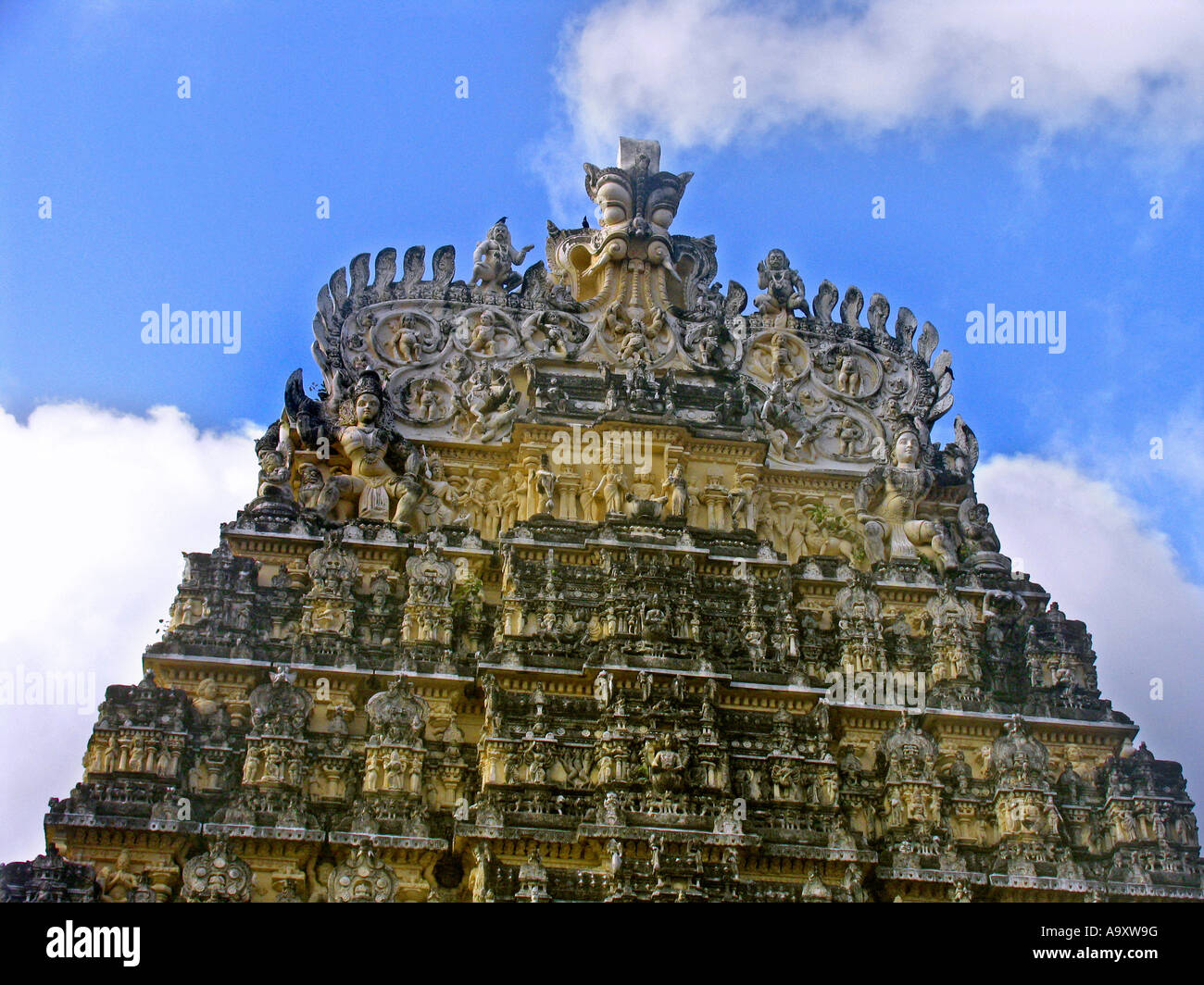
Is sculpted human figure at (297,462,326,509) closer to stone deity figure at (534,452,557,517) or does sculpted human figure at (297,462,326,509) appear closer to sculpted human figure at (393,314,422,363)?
sculpted human figure at (393,314,422,363)

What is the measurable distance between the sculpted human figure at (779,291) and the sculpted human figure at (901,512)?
4.35m

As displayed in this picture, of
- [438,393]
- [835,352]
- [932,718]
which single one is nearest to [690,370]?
[835,352]

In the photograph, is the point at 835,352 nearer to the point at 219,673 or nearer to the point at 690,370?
the point at 690,370

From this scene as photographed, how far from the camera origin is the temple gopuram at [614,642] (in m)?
23.8

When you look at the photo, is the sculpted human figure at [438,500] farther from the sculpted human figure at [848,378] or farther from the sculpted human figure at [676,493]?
the sculpted human figure at [848,378]

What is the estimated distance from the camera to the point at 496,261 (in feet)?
111

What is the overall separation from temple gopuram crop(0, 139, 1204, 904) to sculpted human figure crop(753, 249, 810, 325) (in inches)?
2.9

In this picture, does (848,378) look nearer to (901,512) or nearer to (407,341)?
(901,512)

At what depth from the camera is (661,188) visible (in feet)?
115

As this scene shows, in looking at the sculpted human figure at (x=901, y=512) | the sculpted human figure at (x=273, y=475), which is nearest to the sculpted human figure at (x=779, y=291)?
the sculpted human figure at (x=901, y=512)

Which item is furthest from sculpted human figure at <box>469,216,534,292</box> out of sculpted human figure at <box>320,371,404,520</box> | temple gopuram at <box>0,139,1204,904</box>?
sculpted human figure at <box>320,371,404,520</box>

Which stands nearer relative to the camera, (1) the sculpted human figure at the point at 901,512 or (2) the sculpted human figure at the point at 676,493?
(2) the sculpted human figure at the point at 676,493

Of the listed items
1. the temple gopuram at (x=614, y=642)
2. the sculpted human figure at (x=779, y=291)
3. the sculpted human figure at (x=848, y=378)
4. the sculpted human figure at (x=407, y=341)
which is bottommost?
the temple gopuram at (x=614, y=642)
